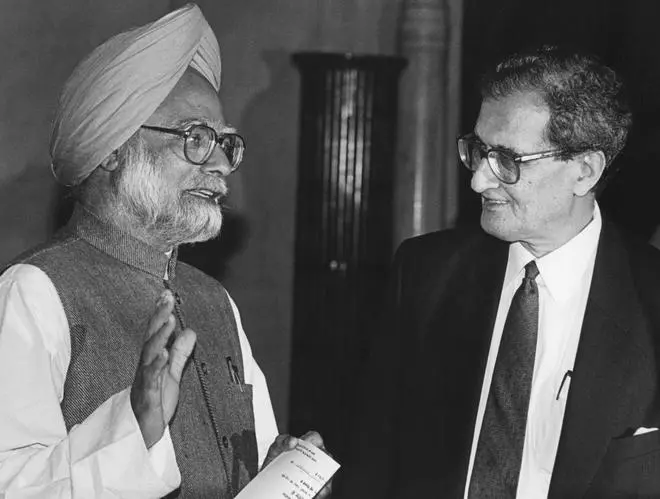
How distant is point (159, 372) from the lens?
2.55 meters

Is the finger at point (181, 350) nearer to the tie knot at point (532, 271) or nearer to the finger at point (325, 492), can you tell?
the finger at point (325, 492)

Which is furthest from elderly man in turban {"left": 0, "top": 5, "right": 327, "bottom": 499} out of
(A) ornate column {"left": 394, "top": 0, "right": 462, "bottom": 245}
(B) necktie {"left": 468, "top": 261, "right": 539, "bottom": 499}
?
(A) ornate column {"left": 394, "top": 0, "right": 462, "bottom": 245}

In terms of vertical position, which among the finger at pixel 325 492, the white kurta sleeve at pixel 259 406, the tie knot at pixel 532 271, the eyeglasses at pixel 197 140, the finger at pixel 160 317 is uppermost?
the eyeglasses at pixel 197 140

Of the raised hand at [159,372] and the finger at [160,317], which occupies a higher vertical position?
the finger at [160,317]

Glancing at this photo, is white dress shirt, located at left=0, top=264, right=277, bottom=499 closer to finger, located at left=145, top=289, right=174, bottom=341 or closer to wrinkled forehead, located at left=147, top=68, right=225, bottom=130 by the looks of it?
finger, located at left=145, top=289, right=174, bottom=341

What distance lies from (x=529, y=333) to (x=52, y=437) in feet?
4.34

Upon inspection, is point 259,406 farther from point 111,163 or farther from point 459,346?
point 111,163

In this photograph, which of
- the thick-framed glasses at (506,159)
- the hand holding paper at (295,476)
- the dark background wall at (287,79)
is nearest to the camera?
the hand holding paper at (295,476)

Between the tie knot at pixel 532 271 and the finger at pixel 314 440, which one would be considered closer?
the finger at pixel 314 440

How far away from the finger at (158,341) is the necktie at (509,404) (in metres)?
1.06

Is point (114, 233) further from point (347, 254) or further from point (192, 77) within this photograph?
point (347, 254)

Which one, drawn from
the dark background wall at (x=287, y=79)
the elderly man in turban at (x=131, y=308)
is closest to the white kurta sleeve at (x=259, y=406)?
the elderly man in turban at (x=131, y=308)

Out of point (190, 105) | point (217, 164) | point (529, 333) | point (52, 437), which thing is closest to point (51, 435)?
point (52, 437)

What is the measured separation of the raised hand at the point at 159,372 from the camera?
2.53m
